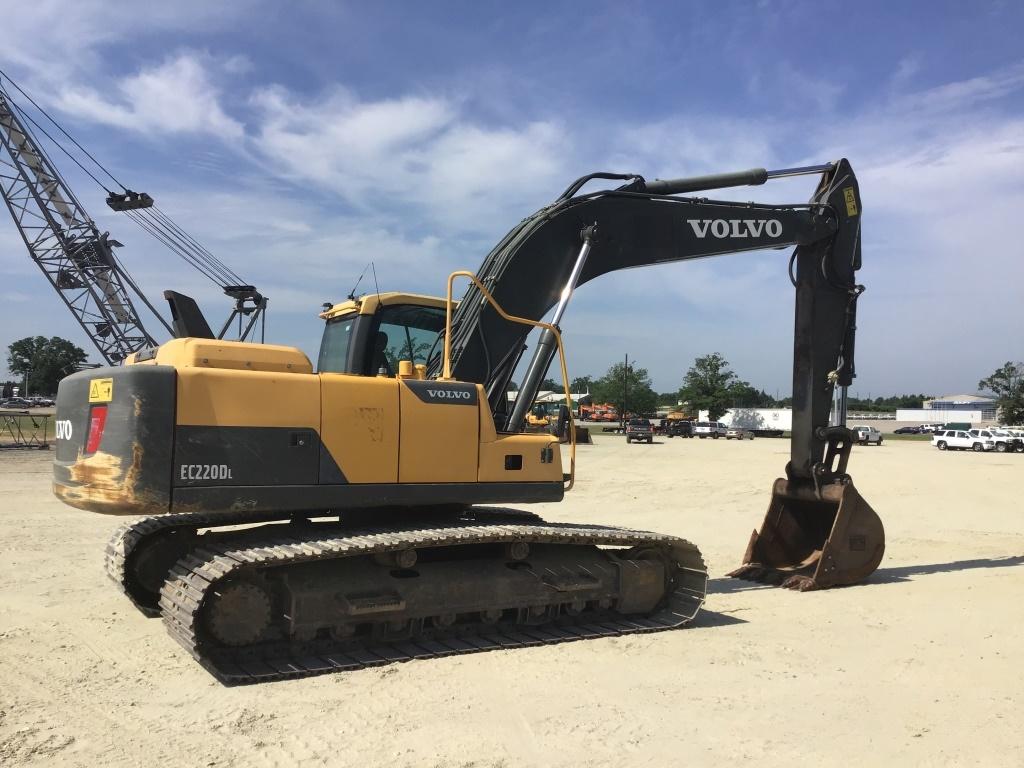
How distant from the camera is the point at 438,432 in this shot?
6703 millimetres

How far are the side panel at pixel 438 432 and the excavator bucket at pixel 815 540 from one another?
4.66 m

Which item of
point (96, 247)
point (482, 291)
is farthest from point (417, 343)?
point (96, 247)

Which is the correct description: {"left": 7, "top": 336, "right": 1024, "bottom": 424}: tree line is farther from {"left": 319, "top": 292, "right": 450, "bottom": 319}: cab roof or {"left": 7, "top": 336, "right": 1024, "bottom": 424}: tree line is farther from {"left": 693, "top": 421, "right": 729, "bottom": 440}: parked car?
{"left": 319, "top": 292, "right": 450, "bottom": 319}: cab roof

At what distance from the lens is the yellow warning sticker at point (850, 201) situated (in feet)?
34.3

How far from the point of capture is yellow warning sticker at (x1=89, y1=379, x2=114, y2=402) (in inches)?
230

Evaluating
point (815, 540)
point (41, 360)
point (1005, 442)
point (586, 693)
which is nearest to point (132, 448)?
point (586, 693)

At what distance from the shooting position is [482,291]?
24.5 feet

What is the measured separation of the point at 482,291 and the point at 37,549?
7410mm

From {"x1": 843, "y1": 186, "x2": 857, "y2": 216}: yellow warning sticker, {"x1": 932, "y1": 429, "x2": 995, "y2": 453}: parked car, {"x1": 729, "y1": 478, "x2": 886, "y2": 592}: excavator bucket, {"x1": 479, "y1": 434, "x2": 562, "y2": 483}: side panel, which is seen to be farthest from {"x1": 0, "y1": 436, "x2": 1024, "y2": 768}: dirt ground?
{"x1": 932, "y1": 429, "x2": 995, "y2": 453}: parked car

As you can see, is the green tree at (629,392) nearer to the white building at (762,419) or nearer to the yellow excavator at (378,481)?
the white building at (762,419)

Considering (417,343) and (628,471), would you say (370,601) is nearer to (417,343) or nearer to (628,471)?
(417,343)

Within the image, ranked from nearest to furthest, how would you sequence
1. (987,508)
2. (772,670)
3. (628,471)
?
1. (772,670)
2. (987,508)
3. (628,471)

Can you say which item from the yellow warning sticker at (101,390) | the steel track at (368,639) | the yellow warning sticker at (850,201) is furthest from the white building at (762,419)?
the yellow warning sticker at (101,390)

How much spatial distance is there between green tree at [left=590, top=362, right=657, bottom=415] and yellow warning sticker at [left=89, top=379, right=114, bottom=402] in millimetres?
93336
